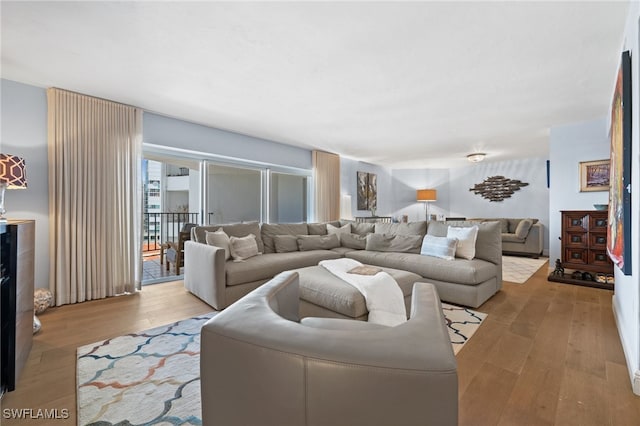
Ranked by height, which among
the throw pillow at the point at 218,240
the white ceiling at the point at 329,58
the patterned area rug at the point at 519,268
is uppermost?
the white ceiling at the point at 329,58

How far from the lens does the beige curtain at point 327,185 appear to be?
5.90m

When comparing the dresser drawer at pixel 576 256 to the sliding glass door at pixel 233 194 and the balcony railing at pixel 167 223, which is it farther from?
the balcony railing at pixel 167 223

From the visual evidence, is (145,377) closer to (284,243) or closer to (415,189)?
(284,243)

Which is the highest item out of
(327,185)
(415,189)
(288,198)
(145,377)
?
(415,189)

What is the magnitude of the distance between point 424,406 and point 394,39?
2.27 metres

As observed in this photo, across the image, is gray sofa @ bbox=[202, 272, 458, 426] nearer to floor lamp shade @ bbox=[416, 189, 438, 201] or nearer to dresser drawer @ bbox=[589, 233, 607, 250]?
dresser drawer @ bbox=[589, 233, 607, 250]

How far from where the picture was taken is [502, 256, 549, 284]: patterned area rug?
411 cm

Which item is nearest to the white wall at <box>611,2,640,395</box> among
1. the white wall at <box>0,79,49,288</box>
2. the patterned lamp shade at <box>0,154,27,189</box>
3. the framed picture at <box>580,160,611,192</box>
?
the framed picture at <box>580,160,611,192</box>

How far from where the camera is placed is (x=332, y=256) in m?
4.01

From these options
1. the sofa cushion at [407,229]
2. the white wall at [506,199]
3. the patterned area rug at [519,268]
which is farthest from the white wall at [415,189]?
the sofa cushion at [407,229]

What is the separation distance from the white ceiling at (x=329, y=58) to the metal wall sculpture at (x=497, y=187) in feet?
11.4

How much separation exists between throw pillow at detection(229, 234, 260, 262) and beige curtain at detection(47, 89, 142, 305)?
48.2 inches

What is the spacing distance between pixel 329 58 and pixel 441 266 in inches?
92.0

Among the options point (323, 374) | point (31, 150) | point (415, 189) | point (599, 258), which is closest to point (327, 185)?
point (415, 189)
